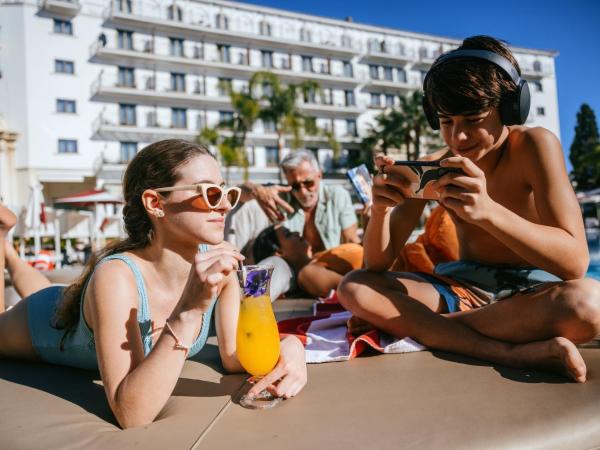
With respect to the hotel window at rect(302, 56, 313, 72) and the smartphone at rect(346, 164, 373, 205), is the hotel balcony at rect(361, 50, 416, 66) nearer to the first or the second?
the hotel window at rect(302, 56, 313, 72)

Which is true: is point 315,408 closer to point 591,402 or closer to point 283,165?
point 591,402

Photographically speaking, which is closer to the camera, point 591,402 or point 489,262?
point 591,402

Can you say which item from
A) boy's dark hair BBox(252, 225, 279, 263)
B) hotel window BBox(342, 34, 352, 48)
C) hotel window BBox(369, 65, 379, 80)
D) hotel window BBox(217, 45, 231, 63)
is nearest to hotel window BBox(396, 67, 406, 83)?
hotel window BBox(369, 65, 379, 80)

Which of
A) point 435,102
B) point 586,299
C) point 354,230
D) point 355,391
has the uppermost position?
point 435,102

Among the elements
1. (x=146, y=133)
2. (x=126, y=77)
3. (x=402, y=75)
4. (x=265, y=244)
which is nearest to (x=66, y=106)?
(x=126, y=77)

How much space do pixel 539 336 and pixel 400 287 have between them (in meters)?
0.60

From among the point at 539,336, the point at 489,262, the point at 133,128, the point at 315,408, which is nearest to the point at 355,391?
the point at 315,408

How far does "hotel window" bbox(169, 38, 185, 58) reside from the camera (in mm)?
26812

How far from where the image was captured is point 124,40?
25.8 metres

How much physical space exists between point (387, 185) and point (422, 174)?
216 millimetres

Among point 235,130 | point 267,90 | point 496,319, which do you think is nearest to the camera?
point 496,319

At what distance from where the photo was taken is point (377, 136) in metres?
30.0

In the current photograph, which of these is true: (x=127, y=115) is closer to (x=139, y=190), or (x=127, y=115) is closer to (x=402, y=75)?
(x=402, y=75)

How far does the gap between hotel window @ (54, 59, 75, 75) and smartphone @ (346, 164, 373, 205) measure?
25.3 metres
